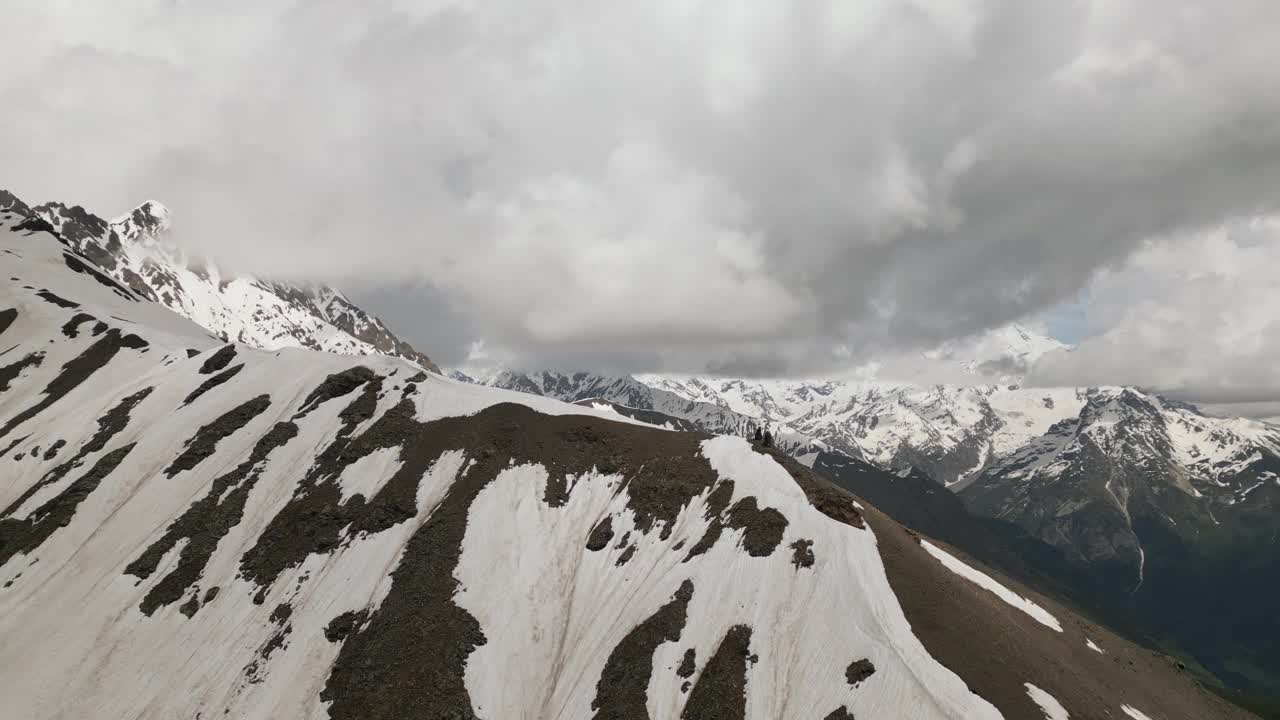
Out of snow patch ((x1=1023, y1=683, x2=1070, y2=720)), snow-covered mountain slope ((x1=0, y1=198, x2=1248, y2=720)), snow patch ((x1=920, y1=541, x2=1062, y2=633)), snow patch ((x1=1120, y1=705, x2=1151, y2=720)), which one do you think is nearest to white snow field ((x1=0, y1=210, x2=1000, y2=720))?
snow-covered mountain slope ((x1=0, y1=198, x2=1248, y2=720))

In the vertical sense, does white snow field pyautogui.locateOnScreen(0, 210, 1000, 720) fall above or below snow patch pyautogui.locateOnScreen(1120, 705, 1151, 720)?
above

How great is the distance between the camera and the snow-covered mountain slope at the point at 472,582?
70.0 m

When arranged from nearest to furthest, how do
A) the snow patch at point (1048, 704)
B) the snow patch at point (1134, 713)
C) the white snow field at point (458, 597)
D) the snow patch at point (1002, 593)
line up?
the snow patch at point (1048, 704) → the white snow field at point (458, 597) → the snow patch at point (1134, 713) → the snow patch at point (1002, 593)

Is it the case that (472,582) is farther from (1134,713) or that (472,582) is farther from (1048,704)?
(1134,713)

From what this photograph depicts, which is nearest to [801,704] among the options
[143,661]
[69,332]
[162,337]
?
[143,661]

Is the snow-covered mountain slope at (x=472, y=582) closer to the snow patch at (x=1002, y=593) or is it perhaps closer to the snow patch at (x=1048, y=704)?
the snow patch at (x=1048, y=704)

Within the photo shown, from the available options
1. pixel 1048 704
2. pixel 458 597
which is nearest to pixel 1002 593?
pixel 1048 704

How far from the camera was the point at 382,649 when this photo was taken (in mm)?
77188

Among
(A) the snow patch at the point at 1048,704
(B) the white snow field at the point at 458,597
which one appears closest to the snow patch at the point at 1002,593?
(B) the white snow field at the point at 458,597

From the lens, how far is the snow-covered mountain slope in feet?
230

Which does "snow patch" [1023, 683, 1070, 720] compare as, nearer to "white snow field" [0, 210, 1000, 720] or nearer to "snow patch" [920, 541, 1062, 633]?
"white snow field" [0, 210, 1000, 720]

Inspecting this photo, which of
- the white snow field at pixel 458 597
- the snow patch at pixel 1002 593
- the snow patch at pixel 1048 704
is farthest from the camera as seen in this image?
the snow patch at pixel 1002 593

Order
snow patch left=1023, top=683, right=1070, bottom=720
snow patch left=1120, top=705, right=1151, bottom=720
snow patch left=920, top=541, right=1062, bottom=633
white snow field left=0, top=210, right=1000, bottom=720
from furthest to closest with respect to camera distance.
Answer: snow patch left=920, top=541, right=1062, bottom=633 < snow patch left=1120, top=705, right=1151, bottom=720 < white snow field left=0, top=210, right=1000, bottom=720 < snow patch left=1023, top=683, right=1070, bottom=720

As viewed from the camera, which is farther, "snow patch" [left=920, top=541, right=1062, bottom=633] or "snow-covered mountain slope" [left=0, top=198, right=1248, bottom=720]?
"snow patch" [left=920, top=541, right=1062, bottom=633]
